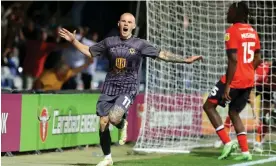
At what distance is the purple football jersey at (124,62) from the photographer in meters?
10.1

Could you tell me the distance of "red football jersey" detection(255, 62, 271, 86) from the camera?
1381cm

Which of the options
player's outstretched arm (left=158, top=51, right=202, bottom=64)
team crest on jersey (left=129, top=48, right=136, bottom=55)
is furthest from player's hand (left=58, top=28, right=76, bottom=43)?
player's outstretched arm (left=158, top=51, right=202, bottom=64)

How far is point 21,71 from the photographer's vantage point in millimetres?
17578

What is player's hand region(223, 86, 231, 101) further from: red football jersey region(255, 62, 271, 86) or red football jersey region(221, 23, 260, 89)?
red football jersey region(255, 62, 271, 86)

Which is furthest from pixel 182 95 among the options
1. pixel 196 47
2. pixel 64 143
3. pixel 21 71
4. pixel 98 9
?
pixel 98 9

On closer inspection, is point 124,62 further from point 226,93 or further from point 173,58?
point 226,93

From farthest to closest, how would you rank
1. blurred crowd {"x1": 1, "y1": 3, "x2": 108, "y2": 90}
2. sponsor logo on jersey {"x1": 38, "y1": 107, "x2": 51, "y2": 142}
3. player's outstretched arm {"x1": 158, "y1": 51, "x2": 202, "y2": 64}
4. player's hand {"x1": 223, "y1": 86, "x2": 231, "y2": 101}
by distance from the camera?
blurred crowd {"x1": 1, "y1": 3, "x2": 108, "y2": 90} → sponsor logo on jersey {"x1": 38, "y1": 107, "x2": 51, "y2": 142} → player's hand {"x1": 223, "y1": 86, "x2": 231, "y2": 101} → player's outstretched arm {"x1": 158, "y1": 51, "x2": 202, "y2": 64}

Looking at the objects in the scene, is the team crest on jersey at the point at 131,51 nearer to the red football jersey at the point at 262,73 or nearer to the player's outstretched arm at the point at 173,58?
the player's outstretched arm at the point at 173,58

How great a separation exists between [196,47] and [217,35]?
0.78 m

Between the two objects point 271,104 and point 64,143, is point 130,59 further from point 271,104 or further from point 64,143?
point 271,104

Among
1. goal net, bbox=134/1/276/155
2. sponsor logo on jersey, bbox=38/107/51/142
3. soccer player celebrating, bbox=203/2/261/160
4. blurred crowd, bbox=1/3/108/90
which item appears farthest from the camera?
blurred crowd, bbox=1/3/108/90

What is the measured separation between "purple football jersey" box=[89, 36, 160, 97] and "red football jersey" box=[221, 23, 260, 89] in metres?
1.69

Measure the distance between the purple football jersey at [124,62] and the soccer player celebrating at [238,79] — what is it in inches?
63.9

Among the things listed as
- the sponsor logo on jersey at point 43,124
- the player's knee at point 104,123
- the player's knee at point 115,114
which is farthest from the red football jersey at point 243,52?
the sponsor logo on jersey at point 43,124
